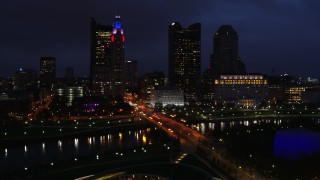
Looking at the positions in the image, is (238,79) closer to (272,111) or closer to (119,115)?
(272,111)

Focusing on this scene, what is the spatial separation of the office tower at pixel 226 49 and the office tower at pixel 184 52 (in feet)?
17.6

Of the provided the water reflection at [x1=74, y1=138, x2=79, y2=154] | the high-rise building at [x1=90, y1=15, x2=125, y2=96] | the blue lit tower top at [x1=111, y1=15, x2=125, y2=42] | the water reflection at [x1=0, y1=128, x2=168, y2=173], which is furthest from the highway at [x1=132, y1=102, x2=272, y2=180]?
the blue lit tower top at [x1=111, y1=15, x2=125, y2=42]

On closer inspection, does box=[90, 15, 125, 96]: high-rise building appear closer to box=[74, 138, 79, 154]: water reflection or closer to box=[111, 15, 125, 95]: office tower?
box=[111, 15, 125, 95]: office tower

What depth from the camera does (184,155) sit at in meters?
26.0

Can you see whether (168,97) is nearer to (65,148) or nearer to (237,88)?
(237,88)

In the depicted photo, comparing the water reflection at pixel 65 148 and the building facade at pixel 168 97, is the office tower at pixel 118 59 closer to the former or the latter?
the building facade at pixel 168 97

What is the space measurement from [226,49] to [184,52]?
11.3 m

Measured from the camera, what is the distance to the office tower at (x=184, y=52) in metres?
117

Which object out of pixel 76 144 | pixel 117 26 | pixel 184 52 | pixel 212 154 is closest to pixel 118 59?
pixel 117 26

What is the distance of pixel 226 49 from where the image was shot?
114 m

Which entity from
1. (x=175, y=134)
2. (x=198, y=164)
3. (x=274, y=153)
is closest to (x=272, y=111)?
(x=175, y=134)

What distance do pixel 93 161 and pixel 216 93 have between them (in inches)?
2294

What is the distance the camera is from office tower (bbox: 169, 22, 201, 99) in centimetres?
11744

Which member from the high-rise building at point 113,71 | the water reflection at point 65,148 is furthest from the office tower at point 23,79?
the water reflection at point 65,148
